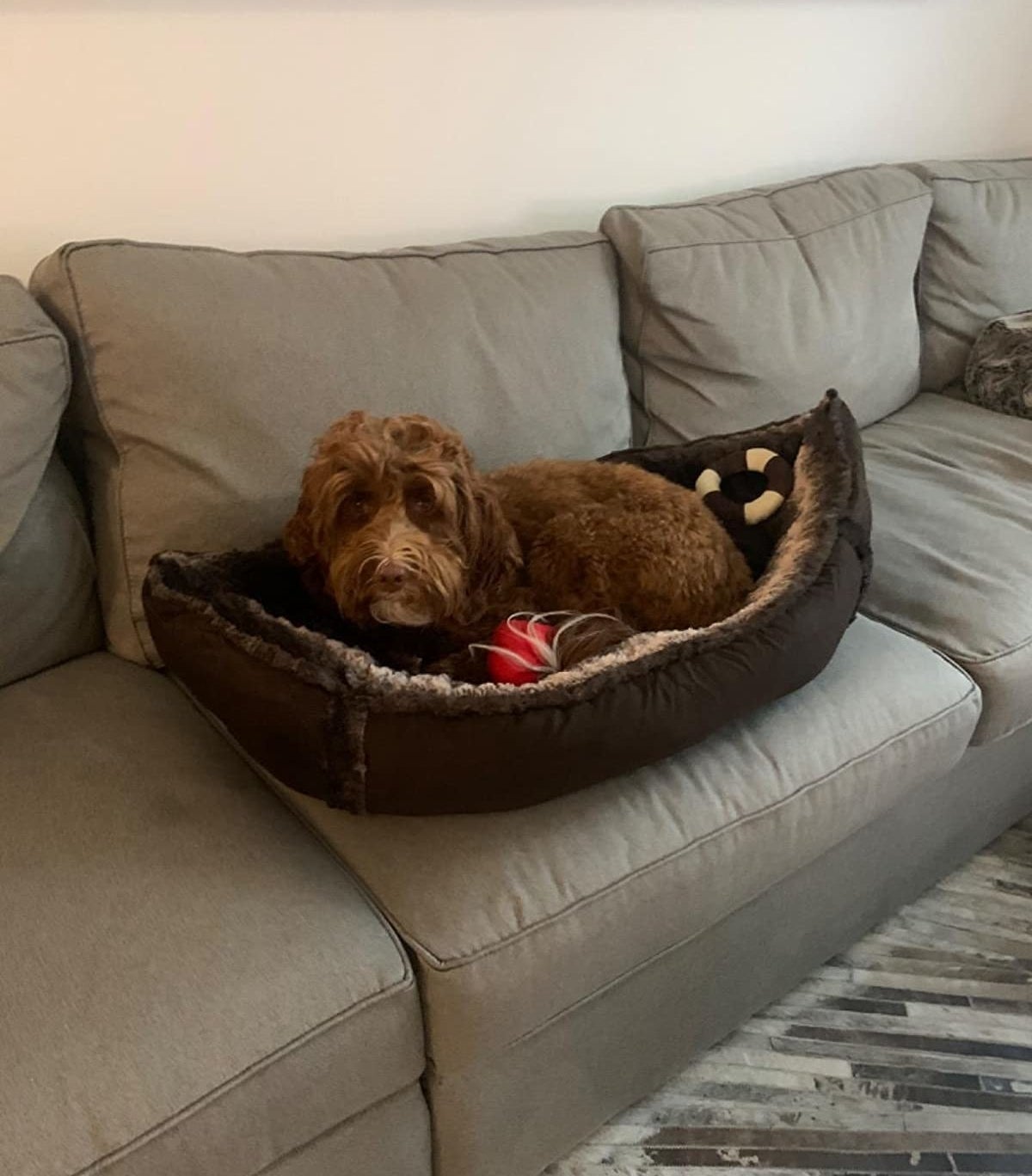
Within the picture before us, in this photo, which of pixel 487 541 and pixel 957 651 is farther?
pixel 957 651

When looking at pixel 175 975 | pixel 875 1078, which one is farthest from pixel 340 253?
pixel 875 1078

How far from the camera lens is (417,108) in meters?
1.93

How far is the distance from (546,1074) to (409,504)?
28.8 inches

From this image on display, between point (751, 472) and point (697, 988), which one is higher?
point (751, 472)

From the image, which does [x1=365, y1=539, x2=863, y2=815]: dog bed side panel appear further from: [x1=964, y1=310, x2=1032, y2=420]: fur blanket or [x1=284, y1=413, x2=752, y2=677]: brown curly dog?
[x1=964, y1=310, x2=1032, y2=420]: fur blanket

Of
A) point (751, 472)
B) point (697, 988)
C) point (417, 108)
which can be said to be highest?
point (417, 108)

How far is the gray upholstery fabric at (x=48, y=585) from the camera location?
4.80 ft

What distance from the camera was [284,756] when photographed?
47.1 inches

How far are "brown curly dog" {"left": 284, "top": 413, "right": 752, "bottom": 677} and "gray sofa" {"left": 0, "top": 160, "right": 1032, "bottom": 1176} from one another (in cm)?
18

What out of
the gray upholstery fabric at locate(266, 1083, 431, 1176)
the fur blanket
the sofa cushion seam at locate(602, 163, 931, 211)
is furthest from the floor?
the sofa cushion seam at locate(602, 163, 931, 211)

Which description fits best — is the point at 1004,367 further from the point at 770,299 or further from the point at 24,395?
the point at 24,395

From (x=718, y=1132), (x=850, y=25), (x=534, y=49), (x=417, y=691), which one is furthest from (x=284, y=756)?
(x=850, y=25)

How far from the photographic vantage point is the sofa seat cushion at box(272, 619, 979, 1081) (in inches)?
44.5

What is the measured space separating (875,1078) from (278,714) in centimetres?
109
